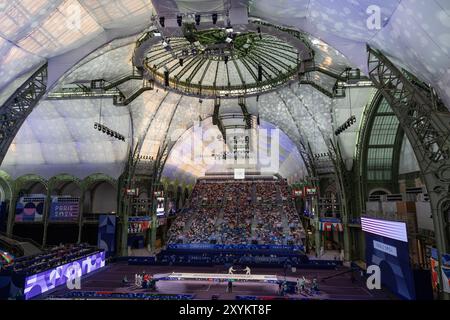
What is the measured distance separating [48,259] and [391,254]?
25794 mm

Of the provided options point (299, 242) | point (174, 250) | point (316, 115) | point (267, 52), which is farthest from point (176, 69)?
point (299, 242)

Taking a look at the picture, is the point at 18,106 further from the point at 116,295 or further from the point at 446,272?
the point at 446,272

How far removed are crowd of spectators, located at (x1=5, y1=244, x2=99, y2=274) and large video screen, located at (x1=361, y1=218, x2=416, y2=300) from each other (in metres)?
23.7

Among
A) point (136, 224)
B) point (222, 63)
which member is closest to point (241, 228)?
point (136, 224)

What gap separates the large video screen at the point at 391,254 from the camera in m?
16.7

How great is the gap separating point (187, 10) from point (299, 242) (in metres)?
31.7

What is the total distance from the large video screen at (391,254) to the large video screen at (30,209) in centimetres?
3766

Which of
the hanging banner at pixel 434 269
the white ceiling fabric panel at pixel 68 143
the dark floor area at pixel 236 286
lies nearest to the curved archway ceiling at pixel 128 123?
the white ceiling fabric panel at pixel 68 143

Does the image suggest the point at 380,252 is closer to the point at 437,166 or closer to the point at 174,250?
the point at 437,166

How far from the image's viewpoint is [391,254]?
18500 millimetres

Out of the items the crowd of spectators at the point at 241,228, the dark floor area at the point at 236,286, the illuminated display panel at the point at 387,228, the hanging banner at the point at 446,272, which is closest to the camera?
the hanging banner at the point at 446,272

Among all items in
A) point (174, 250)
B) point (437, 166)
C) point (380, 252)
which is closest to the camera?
point (437, 166)

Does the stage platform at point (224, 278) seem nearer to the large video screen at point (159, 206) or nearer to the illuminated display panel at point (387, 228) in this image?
the illuminated display panel at point (387, 228)
